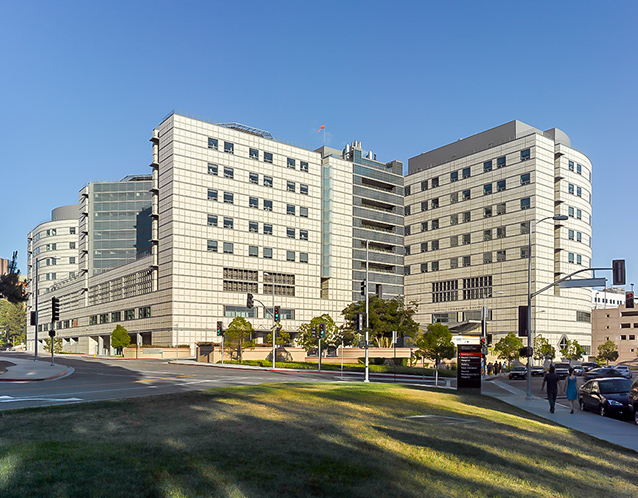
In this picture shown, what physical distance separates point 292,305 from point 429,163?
147ft

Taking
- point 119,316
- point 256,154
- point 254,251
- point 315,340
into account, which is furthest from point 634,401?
point 119,316

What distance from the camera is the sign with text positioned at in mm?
31922

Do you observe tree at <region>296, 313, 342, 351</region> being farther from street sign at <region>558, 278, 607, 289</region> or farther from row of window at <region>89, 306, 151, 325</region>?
street sign at <region>558, 278, 607, 289</region>

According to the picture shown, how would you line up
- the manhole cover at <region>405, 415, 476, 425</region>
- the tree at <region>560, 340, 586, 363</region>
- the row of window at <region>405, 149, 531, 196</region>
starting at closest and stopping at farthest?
the manhole cover at <region>405, 415, 476, 425</region> < the tree at <region>560, 340, 586, 363</region> < the row of window at <region>405, 149, 531, 196</region>

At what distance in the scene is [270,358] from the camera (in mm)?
74250

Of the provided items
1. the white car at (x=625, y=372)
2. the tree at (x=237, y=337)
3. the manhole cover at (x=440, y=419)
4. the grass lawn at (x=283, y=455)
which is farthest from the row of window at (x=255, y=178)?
the manhole cover at (x=440, y=419)

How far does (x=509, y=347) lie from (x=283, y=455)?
8502cm

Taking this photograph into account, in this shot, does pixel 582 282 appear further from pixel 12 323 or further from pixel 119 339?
pixel 12 323

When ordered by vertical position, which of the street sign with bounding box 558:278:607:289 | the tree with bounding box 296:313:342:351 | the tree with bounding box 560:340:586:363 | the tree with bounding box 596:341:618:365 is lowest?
the tree with bounding box 596:341:618:365

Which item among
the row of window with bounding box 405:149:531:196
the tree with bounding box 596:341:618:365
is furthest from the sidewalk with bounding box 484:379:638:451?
the tree with bounding box 596:341:618:365

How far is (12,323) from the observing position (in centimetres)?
18112

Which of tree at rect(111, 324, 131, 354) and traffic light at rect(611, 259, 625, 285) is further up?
traffic light at rect(611, 259, 625, 285)

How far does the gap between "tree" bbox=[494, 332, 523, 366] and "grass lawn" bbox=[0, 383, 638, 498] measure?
75.5 metres

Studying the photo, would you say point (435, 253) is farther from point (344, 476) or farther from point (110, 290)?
point (344, 476)
